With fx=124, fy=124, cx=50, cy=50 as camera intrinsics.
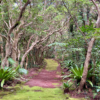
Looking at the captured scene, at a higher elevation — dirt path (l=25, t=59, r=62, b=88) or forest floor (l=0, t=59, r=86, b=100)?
forest floor (l=0, t=59, r=86, b=100)

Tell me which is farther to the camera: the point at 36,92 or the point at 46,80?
the point at 46,80

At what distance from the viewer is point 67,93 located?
516 cm

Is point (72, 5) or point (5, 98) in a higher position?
Answer: point (72, 5)

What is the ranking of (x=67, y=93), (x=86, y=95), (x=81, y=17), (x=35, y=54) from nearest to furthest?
1. (x=86, y=95)
2. (x=67, y=93)
3. (x=81, y=17)
4. (x=35, y=54)

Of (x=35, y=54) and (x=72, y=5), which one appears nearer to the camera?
(x=72, y=5)

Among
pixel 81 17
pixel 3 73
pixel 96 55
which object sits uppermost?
pixel 81 17

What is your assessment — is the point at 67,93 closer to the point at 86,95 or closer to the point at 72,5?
the point at 86,95

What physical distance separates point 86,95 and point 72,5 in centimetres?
534

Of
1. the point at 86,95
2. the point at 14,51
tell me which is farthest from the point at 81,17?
the point at 86,95

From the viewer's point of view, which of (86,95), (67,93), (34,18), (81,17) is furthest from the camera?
(81,17)

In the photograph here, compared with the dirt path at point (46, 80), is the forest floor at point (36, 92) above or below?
above

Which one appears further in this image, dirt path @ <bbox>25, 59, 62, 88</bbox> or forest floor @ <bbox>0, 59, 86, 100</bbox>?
dirt path @ <bbox>25, 59, 62, 88</bbox>

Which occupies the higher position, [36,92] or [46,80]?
[36,92]

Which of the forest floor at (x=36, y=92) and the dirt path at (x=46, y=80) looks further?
the dirt path at (x=46, y=80)
